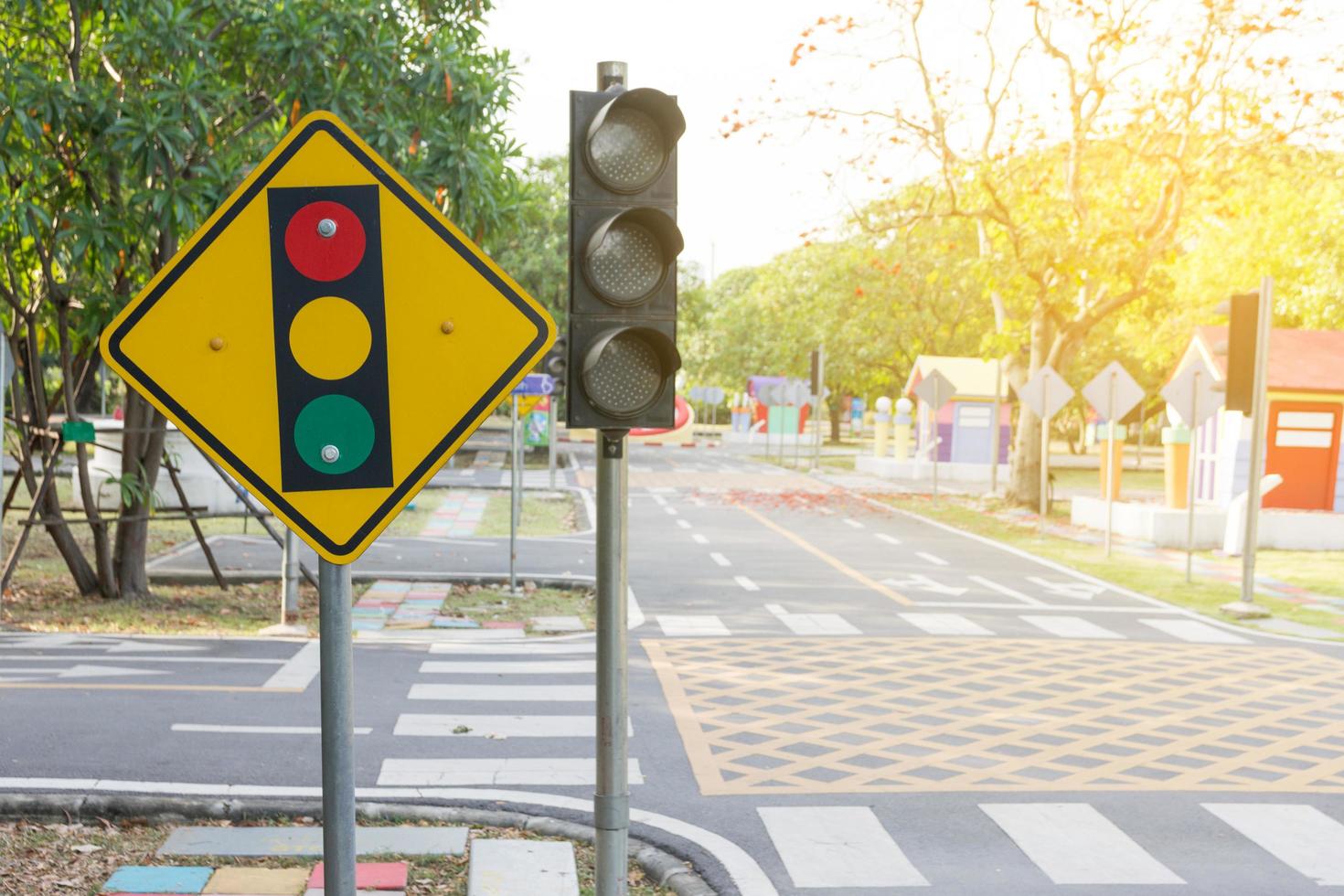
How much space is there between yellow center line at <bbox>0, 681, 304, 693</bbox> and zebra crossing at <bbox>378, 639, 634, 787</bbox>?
93cm

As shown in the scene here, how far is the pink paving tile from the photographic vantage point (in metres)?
5.57

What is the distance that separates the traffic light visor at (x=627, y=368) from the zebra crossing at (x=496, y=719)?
108 inches

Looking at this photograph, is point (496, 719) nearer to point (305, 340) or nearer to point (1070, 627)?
point (305, 340)

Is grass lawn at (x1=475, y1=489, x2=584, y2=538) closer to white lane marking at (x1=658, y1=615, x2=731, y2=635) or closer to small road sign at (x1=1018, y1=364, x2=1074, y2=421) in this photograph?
small road sign at (x1=1018, y1=364, x2=1074, y2=421)

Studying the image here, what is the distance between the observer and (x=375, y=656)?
11062 mm

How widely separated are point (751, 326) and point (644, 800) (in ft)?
224

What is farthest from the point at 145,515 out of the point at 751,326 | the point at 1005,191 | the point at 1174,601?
the point at 751,326

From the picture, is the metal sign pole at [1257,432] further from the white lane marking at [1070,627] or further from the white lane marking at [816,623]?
the white lane marking at [816,623]

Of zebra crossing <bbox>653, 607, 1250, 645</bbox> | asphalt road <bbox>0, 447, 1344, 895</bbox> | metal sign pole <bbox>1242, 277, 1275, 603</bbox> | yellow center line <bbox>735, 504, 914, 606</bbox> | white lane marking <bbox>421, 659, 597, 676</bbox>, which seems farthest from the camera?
yellow center line <bbox>735, 504, 914, 606</bbox>

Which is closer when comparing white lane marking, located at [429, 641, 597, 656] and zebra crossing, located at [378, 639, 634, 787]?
zebra crossing, located at [378, 639, 634, 787]

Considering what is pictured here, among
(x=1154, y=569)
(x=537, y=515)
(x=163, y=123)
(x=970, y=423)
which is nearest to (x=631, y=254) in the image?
(x=163, y=123)

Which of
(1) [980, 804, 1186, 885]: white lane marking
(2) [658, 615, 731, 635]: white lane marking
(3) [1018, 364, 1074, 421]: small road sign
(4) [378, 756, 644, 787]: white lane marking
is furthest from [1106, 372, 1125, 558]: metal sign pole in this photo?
(4) [378, 756, 644, 787]: white lane marking

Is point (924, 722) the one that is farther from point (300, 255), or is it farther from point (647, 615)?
point (300, 255)

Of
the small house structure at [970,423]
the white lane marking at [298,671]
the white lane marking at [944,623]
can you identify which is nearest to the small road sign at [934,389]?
the small house structure at [970,423]
